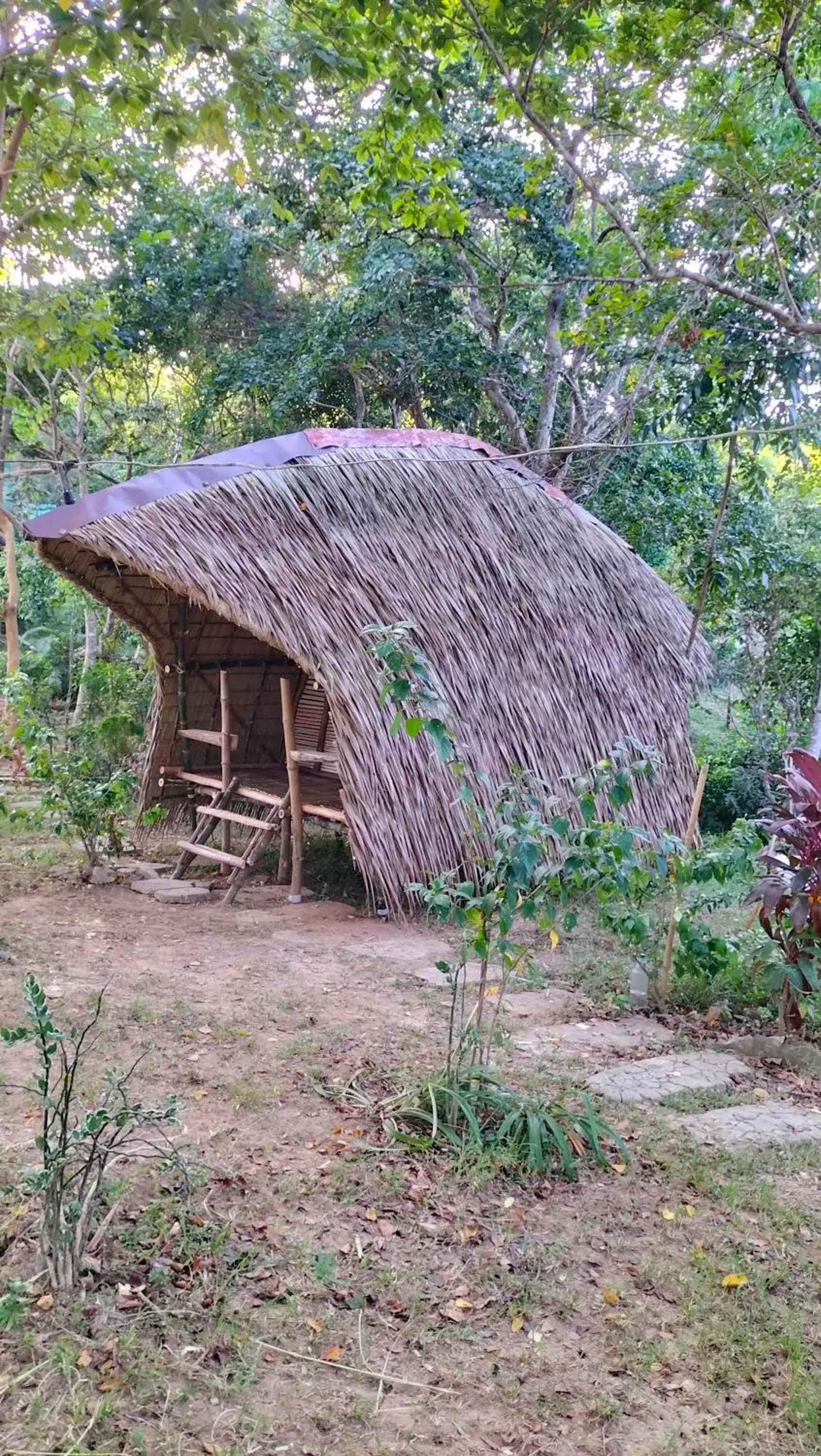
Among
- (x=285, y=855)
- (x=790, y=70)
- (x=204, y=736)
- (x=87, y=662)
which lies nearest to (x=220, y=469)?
(x=204, y=736)

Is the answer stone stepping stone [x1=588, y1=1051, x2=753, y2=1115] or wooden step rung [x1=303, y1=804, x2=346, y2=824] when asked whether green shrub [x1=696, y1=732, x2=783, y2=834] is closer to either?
wooden step rung [x1=303, y1=804, x2=346, y2=824]

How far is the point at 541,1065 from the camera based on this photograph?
397 cm

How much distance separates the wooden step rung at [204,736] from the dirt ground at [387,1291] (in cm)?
360

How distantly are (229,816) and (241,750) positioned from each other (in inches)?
78.6

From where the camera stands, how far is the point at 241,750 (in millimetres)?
8992

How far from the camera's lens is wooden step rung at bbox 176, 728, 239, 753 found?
7.50 meters

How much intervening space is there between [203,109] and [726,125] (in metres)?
2.42

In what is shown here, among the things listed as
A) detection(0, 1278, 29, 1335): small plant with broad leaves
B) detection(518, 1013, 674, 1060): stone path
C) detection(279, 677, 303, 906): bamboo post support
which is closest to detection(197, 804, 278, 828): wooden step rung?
detection(279, 677, 303, 906): bamboo post support

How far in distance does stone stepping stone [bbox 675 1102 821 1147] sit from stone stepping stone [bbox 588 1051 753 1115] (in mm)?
79

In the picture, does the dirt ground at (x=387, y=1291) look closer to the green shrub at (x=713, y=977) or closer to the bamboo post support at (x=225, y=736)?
the green shrub at (x=713, y=977)

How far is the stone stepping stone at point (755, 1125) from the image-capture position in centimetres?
351

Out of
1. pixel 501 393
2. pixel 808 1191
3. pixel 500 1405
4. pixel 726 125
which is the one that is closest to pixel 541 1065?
pixel 808 1191

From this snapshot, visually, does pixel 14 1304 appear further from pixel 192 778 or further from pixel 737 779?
pixel 737 779

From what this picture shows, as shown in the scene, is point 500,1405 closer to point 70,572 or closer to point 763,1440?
point 763,1440
